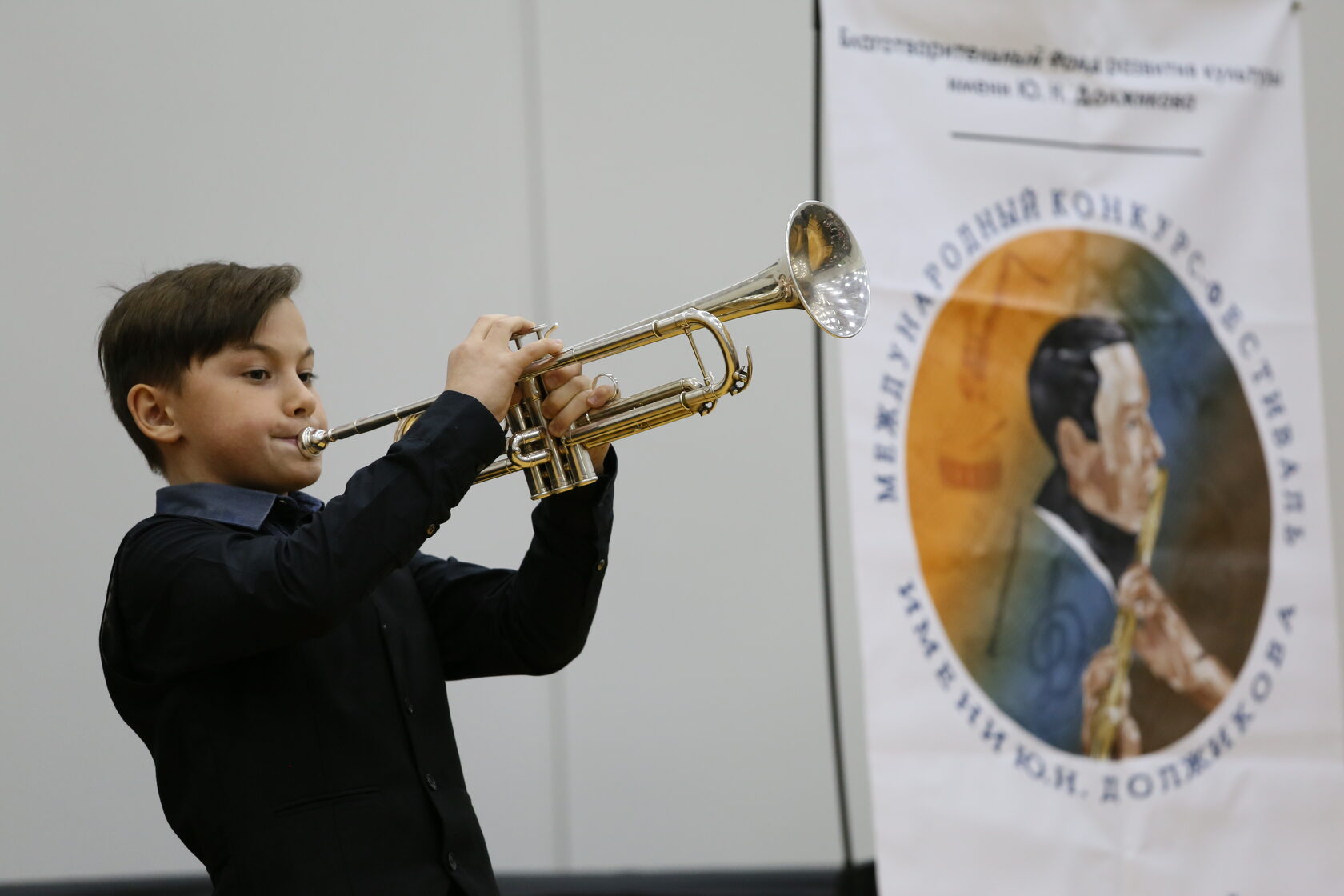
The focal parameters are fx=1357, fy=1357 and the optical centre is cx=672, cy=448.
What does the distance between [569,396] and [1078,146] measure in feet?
4.29

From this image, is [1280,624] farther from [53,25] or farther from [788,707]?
[53,25]

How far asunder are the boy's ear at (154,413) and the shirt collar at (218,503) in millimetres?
50

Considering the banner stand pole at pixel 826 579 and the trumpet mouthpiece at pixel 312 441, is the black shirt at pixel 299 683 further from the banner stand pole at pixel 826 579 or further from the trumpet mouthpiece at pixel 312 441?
the banner stand pole at pixel 826 579

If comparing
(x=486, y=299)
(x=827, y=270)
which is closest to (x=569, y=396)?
(x=827, y=270)

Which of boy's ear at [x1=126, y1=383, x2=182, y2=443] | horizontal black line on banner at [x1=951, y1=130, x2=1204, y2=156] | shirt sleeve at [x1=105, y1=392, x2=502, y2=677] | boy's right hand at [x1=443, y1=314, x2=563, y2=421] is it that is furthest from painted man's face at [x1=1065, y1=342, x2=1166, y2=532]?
boy's ear at [x1=126, y1=383, x2=182, y2=443]

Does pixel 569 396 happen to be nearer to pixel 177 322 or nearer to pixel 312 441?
pixel 312 441

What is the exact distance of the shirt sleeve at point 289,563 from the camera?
1.11 metres

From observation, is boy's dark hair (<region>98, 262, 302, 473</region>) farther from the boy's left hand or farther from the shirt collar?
the boy's left hand

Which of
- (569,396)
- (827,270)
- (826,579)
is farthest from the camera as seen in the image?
(826,579)

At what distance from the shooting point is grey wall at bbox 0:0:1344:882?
2.01m

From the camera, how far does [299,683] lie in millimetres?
1194

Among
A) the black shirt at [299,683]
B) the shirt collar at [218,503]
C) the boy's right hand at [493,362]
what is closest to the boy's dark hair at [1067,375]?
the boy's right hand at [493,362]

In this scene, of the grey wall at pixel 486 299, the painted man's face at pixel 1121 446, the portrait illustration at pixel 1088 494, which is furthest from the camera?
the painted man's face at pixel 1121 446

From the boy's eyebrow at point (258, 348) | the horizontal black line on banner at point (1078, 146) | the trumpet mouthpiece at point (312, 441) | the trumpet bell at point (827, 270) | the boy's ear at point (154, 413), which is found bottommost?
the trumpet mouthpiece at point (312, 441)
